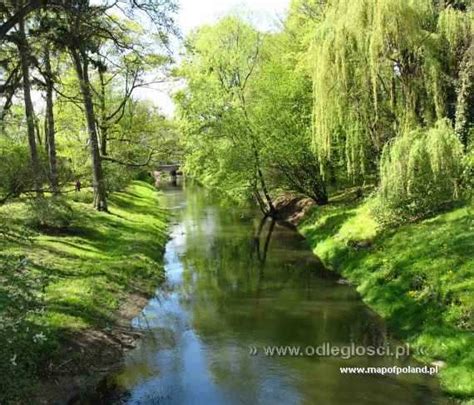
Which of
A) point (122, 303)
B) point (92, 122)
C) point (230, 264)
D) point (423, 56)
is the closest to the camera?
point (122, 303)

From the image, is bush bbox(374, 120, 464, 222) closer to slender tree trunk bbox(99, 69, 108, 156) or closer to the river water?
the river water

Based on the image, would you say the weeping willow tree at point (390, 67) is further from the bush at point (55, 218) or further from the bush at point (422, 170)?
the bush at point (55, 218)

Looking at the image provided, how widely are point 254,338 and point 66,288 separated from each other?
5715 millimetres

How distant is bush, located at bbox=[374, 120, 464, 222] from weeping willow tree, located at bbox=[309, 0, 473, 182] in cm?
189

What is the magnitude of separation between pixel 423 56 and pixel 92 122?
1653 cm

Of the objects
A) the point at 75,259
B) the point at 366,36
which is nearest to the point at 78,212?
the point at 75,259

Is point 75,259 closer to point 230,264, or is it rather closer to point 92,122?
point 230,264

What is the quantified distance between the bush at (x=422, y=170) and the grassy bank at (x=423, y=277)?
2.65 feet

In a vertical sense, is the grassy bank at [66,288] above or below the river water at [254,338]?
above

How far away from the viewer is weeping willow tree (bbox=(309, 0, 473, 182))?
2094 cm

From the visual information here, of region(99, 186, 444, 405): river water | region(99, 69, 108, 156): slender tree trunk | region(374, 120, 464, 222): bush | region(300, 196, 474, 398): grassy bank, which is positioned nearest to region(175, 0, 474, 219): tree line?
region(374, 120, 464, 222): bush

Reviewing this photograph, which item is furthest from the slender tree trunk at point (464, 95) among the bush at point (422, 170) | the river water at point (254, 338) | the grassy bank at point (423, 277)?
the river water at point (254, 338)

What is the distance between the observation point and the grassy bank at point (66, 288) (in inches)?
421

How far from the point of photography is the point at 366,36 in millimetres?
21922
